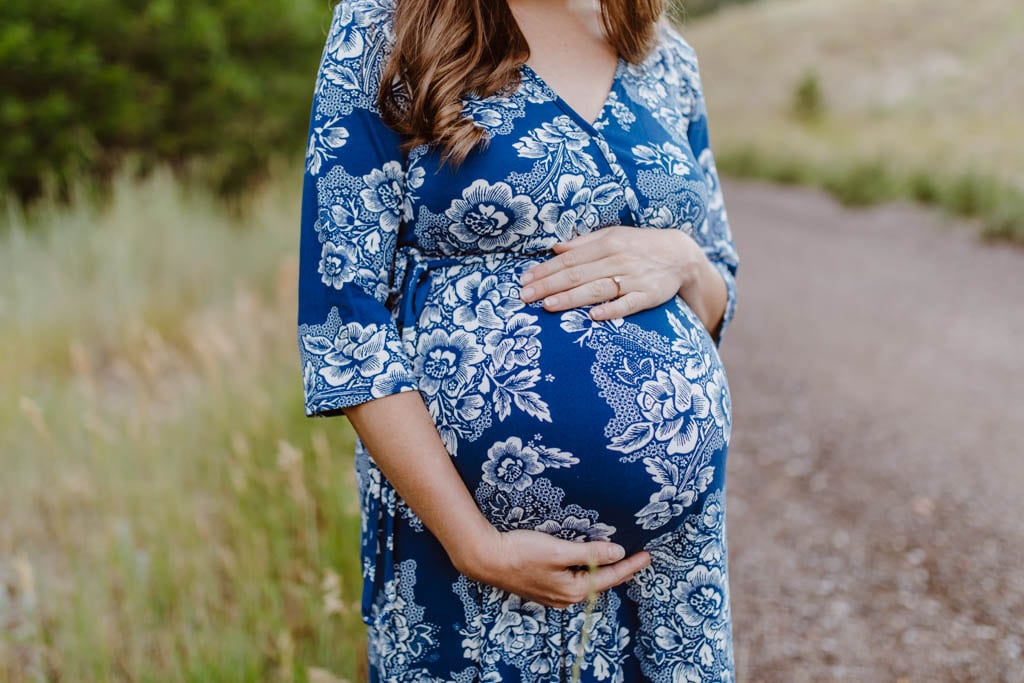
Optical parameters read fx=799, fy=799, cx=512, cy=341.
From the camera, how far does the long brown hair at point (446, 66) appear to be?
1312 mm

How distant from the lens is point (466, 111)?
1354 millimetres

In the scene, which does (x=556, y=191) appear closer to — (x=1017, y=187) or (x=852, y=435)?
(x=852, y=435)

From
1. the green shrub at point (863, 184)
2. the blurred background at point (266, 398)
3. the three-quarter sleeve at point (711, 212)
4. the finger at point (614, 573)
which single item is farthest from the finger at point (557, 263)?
the green shrub at point (863, 184)

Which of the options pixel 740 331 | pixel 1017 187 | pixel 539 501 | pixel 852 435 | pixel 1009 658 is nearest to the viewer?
pixel 539 501

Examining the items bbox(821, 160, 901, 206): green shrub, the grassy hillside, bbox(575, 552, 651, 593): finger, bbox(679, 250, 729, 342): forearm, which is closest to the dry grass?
bbox(575, 552, 651, 593): finger

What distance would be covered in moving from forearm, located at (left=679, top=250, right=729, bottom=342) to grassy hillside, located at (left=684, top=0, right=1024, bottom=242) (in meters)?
3.07

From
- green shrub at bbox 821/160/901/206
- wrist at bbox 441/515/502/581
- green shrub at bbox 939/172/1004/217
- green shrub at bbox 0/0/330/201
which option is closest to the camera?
wrist at bbox 441/515/502/581

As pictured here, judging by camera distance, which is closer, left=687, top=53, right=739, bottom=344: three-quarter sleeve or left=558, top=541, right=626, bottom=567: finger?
left=558, top=541, right=626, bottom=567: finger

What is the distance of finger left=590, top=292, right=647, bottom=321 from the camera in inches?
54.3

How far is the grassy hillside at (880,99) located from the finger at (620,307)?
3352 mm

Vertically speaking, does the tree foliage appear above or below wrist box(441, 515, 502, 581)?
above

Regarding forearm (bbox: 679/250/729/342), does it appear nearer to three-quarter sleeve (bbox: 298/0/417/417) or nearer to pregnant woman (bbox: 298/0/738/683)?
pregnant woman (bbox: 298/0/738/683)

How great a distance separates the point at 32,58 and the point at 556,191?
224 inches

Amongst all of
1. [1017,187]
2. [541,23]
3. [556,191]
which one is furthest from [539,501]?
[1017,187]
